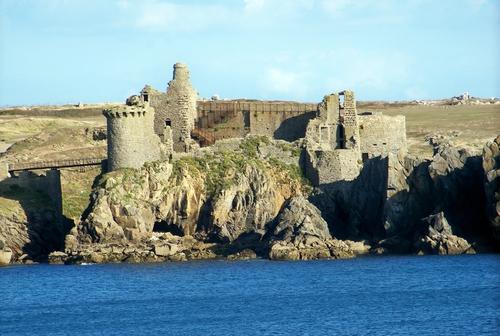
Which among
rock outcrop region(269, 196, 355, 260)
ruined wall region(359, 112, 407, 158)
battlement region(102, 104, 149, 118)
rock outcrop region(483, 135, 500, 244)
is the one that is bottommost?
rock outcrop region(269, 196, 355, 260)

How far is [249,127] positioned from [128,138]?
1013 centimetres

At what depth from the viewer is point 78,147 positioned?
114312mm

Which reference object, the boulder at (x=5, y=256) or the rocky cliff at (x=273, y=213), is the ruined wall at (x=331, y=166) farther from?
the boulder at (x=5, y=256)

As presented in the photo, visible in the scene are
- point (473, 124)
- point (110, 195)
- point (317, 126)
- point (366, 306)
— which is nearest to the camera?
point (366, 306)

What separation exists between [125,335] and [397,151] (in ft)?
107

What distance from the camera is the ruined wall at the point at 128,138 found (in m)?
103

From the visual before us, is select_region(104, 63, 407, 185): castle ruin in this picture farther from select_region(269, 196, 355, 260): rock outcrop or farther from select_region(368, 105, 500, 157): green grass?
select_region(368, 105, 500, 157): green grass

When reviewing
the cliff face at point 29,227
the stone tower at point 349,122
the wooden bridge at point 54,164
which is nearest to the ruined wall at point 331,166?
the stone tower at point 349,122

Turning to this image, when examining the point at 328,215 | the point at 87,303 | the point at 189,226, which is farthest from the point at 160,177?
the point at 87,303

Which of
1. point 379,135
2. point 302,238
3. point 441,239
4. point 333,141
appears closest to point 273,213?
point 302,238

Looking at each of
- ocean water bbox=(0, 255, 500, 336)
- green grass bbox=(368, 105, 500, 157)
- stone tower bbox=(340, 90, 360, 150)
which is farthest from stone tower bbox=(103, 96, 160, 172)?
green grass bbox=(368, 105, 500, 157)

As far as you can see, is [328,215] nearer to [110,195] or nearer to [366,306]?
[110,195]

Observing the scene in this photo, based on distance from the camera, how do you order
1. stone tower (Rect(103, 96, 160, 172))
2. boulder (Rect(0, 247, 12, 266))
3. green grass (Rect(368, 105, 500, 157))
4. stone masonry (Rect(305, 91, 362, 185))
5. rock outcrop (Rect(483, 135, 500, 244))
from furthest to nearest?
1. green grass (Rect(368, 105, 500, 157))
2. stone masonry (Rect(305, 91, 362, 185))
3. stone tower (Rect(103, 96, 160, 172))
4. boulder (Rect(0, 247, 12, 266))
5. rock outcrop (Rect(483, 135, 500, 244))

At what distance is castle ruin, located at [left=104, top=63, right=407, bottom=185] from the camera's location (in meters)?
103
